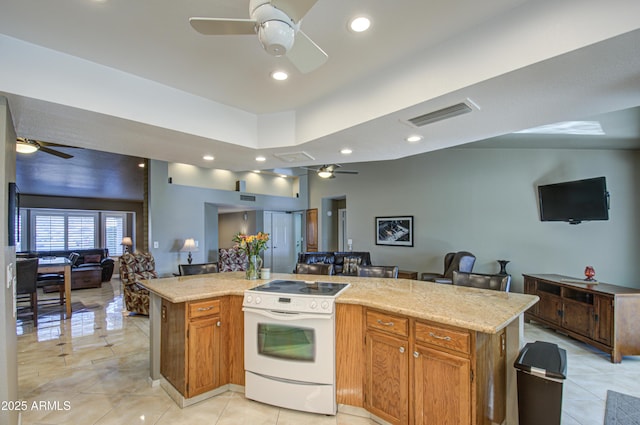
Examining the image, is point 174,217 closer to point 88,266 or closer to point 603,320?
point 88,266

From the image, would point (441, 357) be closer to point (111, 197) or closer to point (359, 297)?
point (359, 297)

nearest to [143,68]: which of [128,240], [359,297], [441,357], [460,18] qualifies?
[460,18]

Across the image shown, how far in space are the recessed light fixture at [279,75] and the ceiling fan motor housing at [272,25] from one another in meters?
0.98

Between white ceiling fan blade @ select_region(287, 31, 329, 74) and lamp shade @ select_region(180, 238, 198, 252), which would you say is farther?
lamp shade @ select_region(180, 238, 198, 252)

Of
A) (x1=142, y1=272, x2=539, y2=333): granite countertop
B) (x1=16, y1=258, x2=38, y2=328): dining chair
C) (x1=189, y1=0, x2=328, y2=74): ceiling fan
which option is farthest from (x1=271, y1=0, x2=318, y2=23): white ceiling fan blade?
(x1=16, y1=258, x2=38, y2=328): dining chair

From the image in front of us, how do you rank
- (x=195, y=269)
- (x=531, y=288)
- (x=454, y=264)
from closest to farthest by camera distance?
(x=195, y=269) → (x=531, y=288) → (x=454, y=264)

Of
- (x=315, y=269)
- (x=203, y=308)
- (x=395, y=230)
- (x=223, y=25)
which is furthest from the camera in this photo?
(x=395, y=230)

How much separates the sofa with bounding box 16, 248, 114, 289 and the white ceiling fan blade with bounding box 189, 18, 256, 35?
8776mm

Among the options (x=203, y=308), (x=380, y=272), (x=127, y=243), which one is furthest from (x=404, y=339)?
(x=127, y=243)

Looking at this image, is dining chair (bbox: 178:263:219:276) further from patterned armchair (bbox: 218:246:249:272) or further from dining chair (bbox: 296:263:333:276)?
patterned armchair (bbox: 218:246:249:272)

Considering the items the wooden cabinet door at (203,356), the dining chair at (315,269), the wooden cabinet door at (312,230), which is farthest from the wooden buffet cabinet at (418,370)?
the wooden cabinet door at (312,230)

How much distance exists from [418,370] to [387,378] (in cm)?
29

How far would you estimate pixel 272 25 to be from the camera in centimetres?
142

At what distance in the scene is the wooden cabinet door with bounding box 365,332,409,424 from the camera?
2.05 meters
